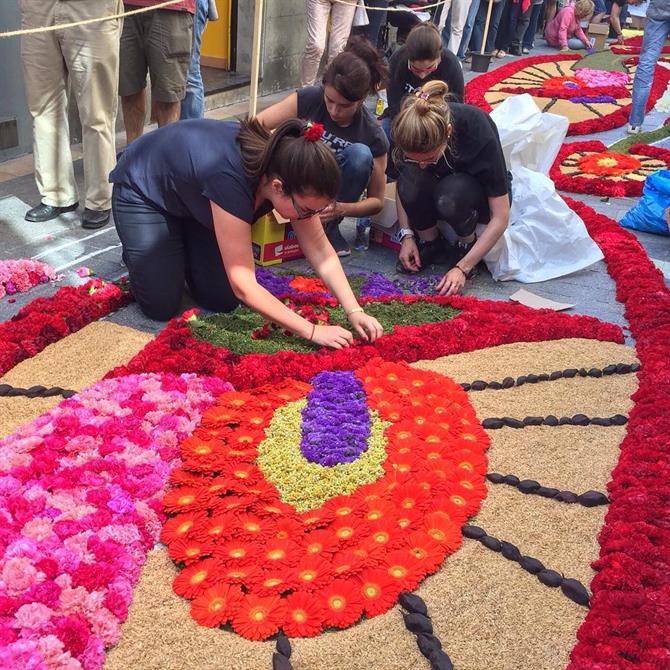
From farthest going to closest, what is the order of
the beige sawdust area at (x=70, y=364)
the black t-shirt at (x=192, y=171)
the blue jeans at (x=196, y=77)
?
the blue jeans at (x=196, y=77)
the black t-shirt at (x=192, y=171)
the beige sawdust area at (x=70, y=364)

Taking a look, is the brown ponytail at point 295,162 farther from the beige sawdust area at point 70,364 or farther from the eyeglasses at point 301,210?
the beige sawdust area at point 70,364

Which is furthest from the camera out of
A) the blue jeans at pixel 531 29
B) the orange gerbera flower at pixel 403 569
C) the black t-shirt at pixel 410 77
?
the blue jeans at pixel 531 29

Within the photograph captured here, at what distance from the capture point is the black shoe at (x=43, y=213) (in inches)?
160

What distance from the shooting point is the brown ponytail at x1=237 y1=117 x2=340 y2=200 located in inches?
95.2

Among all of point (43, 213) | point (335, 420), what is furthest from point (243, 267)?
point (43, 213)

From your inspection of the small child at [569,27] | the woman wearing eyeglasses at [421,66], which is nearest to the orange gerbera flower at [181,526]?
the woman wearing eyeglasses at [421,66]

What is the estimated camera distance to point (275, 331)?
3.05 meters


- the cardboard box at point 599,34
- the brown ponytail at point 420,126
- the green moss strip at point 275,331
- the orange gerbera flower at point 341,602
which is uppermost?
the brown ponytail at point 420,126

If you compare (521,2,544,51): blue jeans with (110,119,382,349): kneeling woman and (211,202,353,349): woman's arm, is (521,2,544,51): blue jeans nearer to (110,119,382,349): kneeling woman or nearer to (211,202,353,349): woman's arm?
(110,119,382,349): kneeling woman

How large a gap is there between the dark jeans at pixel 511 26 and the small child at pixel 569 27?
1135 millimetres

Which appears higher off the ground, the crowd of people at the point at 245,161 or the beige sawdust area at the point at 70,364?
the crowd of people at the point at 245,161

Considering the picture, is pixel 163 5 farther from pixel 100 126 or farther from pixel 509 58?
pixel 509 58

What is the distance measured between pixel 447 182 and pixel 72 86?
1.98 metres

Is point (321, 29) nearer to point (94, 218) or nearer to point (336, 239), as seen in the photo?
point (336, 239)
